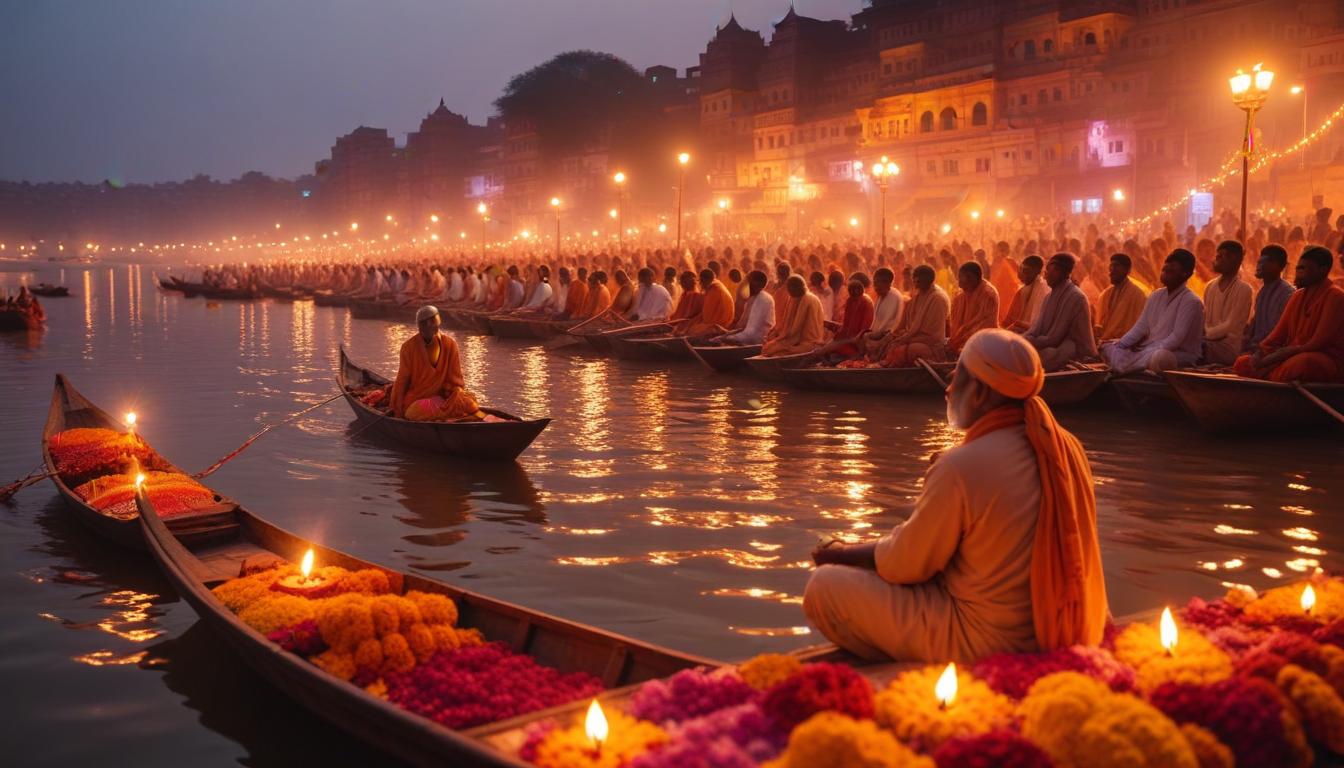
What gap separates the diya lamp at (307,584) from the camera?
5.36m

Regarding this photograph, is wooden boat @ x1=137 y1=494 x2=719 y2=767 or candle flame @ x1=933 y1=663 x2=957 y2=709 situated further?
wooden boat @ x1=137 y1=494 x2=719 y2=767

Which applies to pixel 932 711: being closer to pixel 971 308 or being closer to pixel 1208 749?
pixel 1208 749

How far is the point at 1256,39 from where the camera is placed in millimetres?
40406

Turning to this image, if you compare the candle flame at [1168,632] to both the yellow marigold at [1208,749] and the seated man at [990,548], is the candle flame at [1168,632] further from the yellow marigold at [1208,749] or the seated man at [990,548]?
the yellow marigold at [1208,749]

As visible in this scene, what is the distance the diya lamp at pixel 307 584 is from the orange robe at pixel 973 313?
10135mm

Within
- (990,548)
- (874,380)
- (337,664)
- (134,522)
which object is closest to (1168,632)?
(990,548)

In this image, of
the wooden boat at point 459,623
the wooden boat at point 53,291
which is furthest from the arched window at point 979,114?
the wooden boat at point 459,623

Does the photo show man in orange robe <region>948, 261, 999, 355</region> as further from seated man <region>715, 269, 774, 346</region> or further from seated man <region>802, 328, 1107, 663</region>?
seated man <region>802, 328, 1107, 663</region>

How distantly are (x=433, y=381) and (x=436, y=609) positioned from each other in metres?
6.04

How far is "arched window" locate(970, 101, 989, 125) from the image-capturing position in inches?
1950

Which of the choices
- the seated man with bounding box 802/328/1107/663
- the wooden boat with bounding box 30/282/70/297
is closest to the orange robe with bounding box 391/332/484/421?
the seated man with bounding box 802/328/1107/663

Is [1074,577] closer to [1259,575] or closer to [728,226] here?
[1259,575]

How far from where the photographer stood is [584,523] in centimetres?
833

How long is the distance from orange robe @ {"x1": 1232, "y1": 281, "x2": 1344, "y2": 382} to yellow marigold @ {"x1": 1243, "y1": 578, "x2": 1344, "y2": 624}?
6249mm
